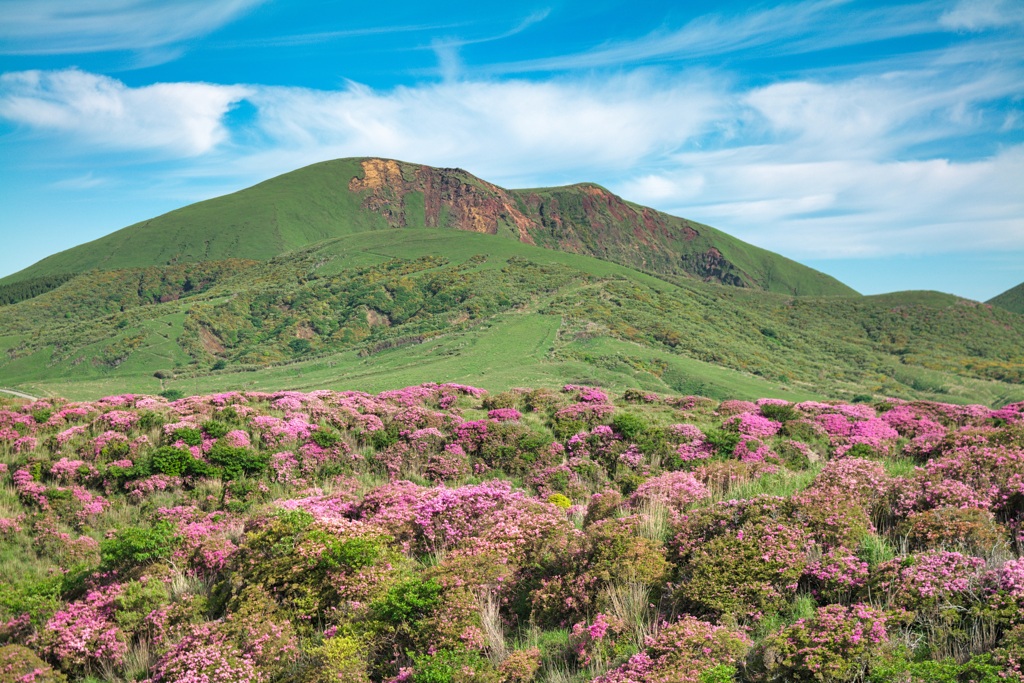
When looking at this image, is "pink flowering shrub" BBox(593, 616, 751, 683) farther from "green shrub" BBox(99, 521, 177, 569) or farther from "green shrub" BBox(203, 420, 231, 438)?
"green shrub" BBox(203, 420, 231, 438)

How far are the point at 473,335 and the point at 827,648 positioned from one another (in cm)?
5123

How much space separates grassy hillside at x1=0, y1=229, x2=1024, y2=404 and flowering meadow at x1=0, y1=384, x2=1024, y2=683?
24.3m

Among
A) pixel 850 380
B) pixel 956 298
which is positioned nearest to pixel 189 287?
pixel 850 380

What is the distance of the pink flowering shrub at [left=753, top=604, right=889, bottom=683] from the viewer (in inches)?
174

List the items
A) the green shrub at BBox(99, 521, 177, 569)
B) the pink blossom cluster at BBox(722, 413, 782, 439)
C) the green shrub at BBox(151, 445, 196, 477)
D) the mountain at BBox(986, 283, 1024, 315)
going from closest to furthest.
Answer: the green shrub at BBox(99, 521, 177, 569) < the green shrub at BBox(151, 445, 196, 477) < the pink blossom cluster at BBox(722, 413, 782, 439) < the mountain at BBox(986, 283, 1024, 315)

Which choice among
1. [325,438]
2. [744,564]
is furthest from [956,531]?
[325,438]

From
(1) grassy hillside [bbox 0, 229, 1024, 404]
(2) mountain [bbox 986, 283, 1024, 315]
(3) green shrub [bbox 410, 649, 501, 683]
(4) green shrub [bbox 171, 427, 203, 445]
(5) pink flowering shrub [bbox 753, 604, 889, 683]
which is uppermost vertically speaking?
(2) mountain [bbox 986, 283, 1024, 315]

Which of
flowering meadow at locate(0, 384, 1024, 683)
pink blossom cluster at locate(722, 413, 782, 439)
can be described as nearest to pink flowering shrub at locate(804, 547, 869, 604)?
flowering meadow at locate(0, 384, 1024, 683)

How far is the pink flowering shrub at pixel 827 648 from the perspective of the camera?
4.42m

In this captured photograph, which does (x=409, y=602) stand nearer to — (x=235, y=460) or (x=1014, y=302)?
(x=235, y=460)

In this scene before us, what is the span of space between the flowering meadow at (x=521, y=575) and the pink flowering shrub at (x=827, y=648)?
0.02 m

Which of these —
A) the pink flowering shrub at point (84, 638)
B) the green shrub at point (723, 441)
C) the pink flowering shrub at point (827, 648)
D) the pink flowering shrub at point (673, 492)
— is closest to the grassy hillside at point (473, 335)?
the green shrub at point (723, 441)

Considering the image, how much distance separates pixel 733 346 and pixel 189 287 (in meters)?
106

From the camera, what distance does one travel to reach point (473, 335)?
5531cm
